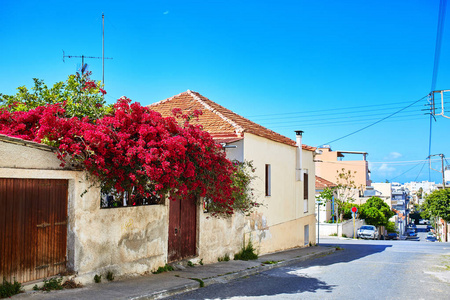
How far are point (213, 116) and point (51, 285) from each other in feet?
33.2

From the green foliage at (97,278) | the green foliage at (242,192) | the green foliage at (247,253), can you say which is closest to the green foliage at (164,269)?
the green foliage at (97,278)

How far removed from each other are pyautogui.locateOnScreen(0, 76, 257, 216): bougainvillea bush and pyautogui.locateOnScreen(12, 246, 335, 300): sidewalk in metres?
1.93

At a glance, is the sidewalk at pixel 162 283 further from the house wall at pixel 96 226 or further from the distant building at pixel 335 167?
the distant building at pixel 335 167

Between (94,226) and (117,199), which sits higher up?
(117,199)

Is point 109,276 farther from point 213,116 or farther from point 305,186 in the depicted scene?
point 305,186

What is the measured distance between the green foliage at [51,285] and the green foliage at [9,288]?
371mm

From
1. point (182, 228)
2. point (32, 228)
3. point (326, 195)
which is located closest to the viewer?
point (32, 228)

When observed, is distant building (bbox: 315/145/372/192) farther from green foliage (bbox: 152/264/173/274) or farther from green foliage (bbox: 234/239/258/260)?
green foliage (bbox: 152/264/173/274)

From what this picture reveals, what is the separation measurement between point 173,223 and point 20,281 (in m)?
4.51

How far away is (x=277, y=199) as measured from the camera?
1819cm

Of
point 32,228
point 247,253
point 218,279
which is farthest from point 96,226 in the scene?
point 247,253

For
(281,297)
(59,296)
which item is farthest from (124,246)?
(281,297)

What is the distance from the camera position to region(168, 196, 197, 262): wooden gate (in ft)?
36.5

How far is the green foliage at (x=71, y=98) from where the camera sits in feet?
35.0
